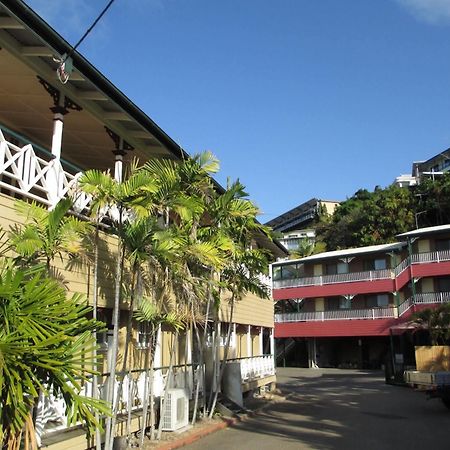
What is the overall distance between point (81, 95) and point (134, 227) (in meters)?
3.16

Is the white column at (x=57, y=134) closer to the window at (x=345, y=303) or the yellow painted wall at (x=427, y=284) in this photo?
the yellow painted wall at (x=427, y=284)

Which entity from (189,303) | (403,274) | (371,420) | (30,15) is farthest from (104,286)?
(403,274)

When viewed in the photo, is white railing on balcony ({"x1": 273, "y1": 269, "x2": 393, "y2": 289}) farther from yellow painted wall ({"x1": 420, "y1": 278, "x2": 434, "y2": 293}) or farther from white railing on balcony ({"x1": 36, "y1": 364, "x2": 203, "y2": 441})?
white railing on balcony ({"x1": 36, "y1": 364, "x2": 203, "y2": 441})

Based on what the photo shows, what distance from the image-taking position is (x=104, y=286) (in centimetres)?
1038

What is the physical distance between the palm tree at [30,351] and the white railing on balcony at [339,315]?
4106 cm

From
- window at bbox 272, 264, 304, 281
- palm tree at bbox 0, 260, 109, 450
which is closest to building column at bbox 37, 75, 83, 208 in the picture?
palm tree at bbox 0, 260, 109, 450

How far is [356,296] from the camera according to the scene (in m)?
47.0

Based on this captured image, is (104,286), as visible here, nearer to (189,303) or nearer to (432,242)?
(189,303)

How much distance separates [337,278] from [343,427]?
111 feet

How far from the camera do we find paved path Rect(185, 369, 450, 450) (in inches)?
452

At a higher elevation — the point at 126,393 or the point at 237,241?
the point at 237,241

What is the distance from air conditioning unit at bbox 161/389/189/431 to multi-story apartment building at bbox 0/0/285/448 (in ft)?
2.01

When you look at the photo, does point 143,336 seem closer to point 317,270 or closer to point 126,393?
point 126,393

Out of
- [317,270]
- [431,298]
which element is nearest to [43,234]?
[431,298]
